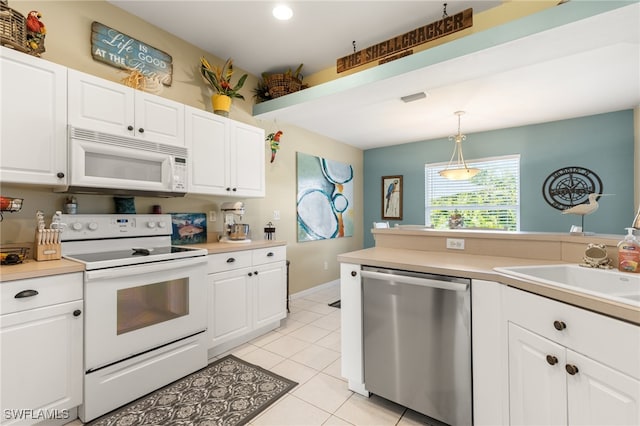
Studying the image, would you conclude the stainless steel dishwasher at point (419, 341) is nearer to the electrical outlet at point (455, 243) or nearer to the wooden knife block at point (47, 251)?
the electrical outlet at point (455, 243)

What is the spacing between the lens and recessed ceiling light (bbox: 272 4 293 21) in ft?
7.49

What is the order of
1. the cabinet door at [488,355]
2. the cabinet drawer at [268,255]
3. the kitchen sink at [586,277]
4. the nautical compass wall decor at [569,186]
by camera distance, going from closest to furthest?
the kitchen sink at [586,277], the cabinet door at [488,355], the cabinet drawer at [268,255], the nautical compass wall decor at [569,186]

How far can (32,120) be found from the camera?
1.68 m

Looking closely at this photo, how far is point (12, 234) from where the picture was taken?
1.82 m

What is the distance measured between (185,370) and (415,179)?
177 inches

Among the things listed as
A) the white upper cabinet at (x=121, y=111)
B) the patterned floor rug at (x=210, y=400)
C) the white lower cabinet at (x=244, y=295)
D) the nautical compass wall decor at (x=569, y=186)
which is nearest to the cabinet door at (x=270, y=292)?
the white lower cabinet at (x=244, y=295)

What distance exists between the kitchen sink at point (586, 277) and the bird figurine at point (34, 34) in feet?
9.87

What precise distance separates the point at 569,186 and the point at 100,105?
Result: 5.39m

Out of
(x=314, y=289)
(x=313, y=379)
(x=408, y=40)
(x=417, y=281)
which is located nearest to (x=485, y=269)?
(x=417, y=281)

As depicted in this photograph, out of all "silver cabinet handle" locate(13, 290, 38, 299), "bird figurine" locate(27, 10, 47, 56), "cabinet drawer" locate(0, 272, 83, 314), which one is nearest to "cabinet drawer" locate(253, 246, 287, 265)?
"cabinet drawer" locate(0, 272, 83, 314)

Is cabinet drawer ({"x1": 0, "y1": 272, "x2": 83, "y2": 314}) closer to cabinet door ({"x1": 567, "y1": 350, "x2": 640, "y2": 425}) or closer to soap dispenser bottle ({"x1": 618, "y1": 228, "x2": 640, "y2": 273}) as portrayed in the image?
cabinet door ({"x1": 567, "y1": 350, "x2": 640, "y2": 425})

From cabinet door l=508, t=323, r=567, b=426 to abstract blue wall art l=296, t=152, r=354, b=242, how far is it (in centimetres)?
308

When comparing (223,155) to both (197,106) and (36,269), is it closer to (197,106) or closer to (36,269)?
(197,106)

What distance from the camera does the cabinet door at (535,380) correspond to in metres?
1.14
